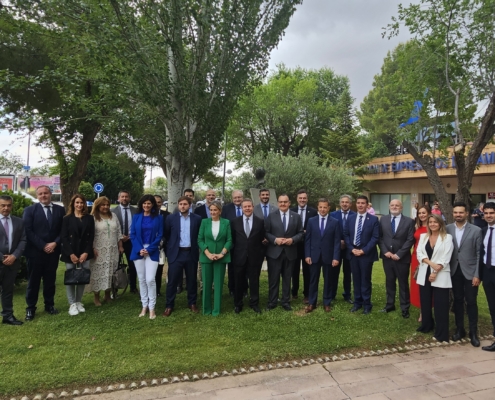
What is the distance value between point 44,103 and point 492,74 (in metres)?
11.9

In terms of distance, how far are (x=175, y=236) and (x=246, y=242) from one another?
1.06 m

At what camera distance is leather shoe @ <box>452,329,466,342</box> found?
165 inches

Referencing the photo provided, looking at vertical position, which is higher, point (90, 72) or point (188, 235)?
point (90, 72)

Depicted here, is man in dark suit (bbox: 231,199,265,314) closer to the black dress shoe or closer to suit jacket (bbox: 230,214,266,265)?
suit jacket (bbox: 230,214,266,265)

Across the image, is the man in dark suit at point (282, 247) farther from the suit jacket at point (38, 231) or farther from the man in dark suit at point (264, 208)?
the suit jacket at point (38, 231)

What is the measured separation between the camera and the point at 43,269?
483cm

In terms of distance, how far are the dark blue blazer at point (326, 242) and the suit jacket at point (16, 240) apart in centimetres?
404

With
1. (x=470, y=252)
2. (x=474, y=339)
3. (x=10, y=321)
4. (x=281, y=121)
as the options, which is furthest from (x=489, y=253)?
(x=281, y=121)

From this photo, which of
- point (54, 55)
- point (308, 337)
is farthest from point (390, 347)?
point (54, 55)

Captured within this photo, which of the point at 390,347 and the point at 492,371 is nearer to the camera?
the point at 492,371

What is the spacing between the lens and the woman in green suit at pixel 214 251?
4.82 metres

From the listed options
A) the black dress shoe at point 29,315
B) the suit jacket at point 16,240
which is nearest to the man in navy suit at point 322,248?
the black dress shoe at point 29,315

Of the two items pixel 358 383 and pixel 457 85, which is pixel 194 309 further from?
pixel 457 85

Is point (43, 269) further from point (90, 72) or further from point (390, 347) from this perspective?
point (390, 347)
